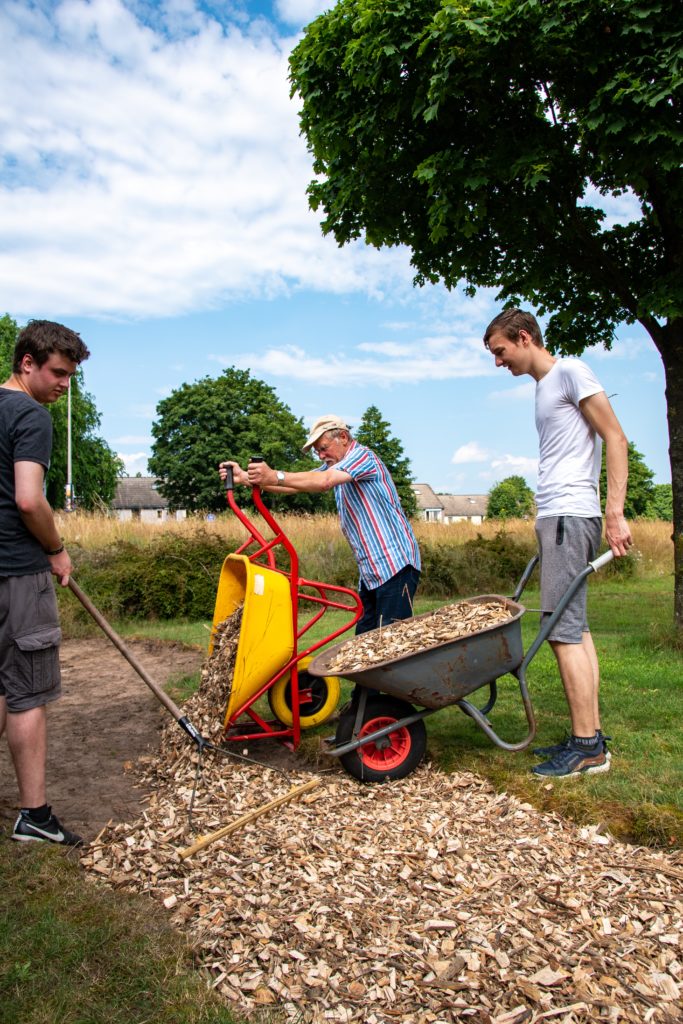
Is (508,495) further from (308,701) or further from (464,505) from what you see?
(308,701)

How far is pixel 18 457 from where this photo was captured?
9.49 feet

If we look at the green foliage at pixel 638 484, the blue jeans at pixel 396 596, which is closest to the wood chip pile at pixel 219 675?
the blue jeans at pixel 396 596

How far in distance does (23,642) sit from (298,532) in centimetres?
1020

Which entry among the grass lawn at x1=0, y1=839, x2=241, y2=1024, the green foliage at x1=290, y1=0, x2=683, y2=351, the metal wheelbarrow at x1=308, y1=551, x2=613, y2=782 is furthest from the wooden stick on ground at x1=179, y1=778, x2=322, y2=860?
the green foliage at x1=290, y1=0, x2=683, y2=351

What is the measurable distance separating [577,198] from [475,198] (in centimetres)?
172

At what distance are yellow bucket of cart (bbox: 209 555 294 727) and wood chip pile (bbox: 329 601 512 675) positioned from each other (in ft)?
0.92

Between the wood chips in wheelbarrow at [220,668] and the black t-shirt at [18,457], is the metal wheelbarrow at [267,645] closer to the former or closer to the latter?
the wood chips in wheelbarrow at [220,668]

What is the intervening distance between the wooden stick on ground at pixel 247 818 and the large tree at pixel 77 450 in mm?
36852

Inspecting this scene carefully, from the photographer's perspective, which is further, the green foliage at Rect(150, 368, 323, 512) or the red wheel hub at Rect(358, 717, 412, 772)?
the green foliage at Rect(150, 368, 323, 512)

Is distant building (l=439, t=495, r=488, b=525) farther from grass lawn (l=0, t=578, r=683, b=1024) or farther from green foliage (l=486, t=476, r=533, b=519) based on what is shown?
grass lawn (l=0, t=578, r=683, b=1024)

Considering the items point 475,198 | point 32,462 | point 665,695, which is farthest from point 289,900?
point 475,198

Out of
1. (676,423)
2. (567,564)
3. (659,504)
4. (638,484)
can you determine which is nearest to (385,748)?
(567,564)

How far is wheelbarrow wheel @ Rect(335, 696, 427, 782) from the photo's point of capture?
3494 mm

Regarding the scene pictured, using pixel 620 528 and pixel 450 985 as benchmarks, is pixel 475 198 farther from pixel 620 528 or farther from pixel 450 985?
pixel 450 985
